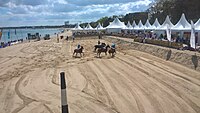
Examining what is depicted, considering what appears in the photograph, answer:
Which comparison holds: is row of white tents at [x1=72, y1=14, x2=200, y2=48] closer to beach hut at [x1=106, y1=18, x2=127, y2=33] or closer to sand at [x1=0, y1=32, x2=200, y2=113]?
beach hut at [x1=106, y1=18, x2=127, y2=33]

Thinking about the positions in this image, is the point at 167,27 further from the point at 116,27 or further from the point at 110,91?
the point at 116,27

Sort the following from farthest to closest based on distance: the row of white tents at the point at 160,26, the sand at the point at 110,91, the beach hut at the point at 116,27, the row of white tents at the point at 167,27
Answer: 1. the beach hut at the point at 116,27
2. the row of white tents at the point at 160,26
3. the row of white tents at the point at 167,27
4. the sand at the point at 110,91

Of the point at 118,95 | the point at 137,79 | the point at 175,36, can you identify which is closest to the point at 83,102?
the point at 118,95

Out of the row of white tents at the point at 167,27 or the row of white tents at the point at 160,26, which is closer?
the row of white tents at the point at 167,27

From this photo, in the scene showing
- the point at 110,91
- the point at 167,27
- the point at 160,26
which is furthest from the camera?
the point at 160,26

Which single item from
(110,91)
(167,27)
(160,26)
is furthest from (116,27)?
(110,91)

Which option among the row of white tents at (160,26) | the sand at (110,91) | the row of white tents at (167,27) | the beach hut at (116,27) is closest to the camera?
the sand at (110,91)

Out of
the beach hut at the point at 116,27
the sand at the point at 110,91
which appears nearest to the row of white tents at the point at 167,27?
the beach hut at the point at 116,27

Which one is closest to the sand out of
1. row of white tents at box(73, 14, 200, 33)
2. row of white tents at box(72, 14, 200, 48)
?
row of white tents at box(72, 14, 200, 48)

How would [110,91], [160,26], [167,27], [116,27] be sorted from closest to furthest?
[110,91] → [167,27] → [160,26] → [116,27]

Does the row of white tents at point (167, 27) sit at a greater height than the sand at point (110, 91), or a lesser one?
greater

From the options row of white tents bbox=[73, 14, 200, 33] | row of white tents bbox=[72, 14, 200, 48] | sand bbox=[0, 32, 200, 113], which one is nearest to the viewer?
sand bbox=[0, 32, 200, 113]

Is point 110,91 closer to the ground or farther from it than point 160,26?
closer to the ground

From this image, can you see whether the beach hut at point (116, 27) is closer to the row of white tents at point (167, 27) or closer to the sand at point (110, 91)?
the row of white tents at point (167, 27)
